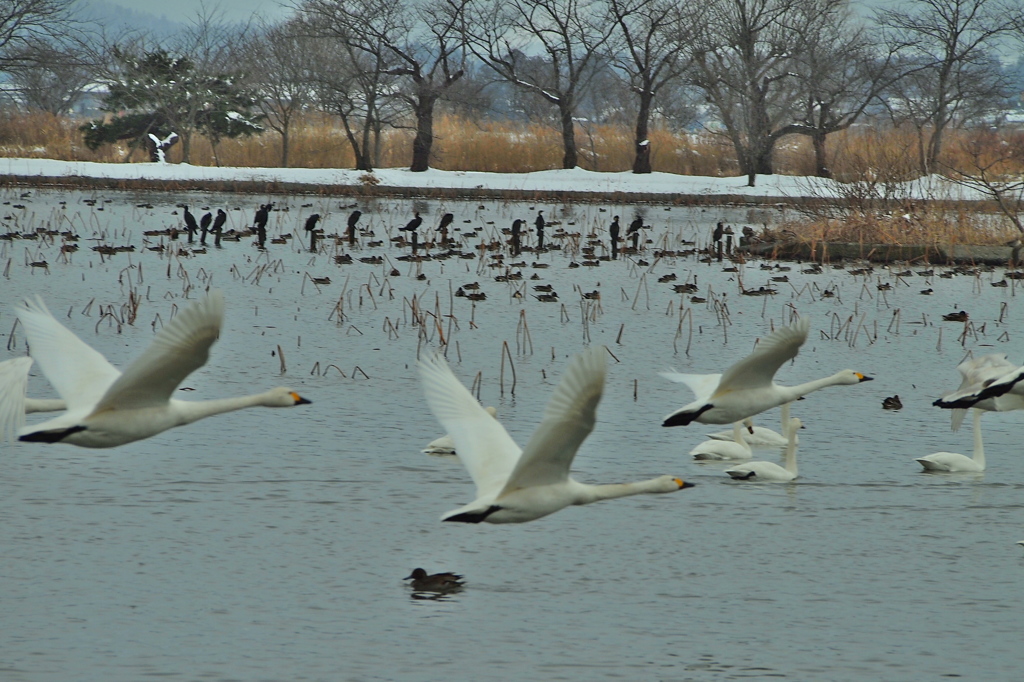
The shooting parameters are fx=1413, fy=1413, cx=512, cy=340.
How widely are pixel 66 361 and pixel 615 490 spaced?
2.78m

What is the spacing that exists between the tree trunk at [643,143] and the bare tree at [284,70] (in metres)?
12.3

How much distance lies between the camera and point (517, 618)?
23.5 feet

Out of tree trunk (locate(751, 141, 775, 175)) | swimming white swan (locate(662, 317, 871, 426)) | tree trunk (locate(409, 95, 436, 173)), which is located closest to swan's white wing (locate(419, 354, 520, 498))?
swimming white swan (locate(662, 317, 871, 426))

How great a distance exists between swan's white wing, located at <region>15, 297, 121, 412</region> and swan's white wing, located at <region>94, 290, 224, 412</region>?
1.42 feet

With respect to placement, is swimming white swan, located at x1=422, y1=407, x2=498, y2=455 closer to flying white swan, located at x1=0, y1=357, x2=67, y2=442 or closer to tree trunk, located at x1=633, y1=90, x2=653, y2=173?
flying white swan, located at x1=0, y1=357, x2=67, y2=442

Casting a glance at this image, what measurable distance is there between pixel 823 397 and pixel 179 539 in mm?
6946

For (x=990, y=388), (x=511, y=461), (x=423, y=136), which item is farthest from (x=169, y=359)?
(x=423, y=136)

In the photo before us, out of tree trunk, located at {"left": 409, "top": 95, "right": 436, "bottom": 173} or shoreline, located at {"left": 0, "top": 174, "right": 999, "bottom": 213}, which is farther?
tree trunk, located at {"left": 409, "top": 95, "right": 436, "bottom": 173}

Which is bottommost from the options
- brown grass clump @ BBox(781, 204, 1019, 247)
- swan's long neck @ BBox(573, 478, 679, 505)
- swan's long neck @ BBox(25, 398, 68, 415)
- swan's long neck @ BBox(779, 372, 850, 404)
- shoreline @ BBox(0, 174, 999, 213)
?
swan's long neck @ BBox(573, 478, 679, 505)

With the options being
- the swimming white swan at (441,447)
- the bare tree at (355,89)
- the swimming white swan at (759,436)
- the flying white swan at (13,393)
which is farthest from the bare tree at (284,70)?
the flying white swan at (13,393)

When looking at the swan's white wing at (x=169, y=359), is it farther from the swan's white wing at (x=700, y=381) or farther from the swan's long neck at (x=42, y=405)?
the swan's white wing at (x=700, y=381)

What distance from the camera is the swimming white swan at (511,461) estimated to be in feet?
18.4

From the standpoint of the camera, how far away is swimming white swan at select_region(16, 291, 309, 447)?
5738 mm

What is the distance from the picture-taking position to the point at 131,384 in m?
6.21
